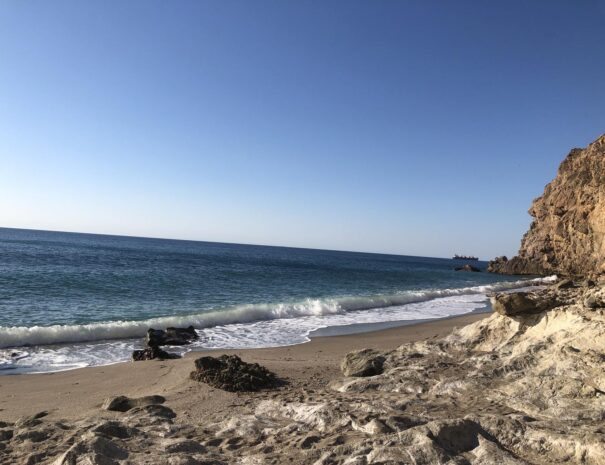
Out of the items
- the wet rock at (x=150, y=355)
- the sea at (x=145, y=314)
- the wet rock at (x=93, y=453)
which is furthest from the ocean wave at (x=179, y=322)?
the wet rock at (x=93, y=453)

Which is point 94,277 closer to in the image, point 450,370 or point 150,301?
point 150,301

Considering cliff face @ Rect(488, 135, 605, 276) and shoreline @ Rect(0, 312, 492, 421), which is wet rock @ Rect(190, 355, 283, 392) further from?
cliff face @ Rect(488, 135, 605, 276)

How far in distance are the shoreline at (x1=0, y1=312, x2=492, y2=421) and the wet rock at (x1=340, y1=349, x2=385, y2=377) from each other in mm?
322

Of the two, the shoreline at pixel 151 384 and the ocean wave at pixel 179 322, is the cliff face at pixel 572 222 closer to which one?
the ocean wave at pixel 179 322

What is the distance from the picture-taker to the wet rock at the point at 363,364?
7672 millimetres

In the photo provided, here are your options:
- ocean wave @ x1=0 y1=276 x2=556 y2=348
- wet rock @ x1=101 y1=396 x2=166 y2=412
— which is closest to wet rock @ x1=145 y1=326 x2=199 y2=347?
ocean wave @ x1=0 y1=276 x2=556 y2=348

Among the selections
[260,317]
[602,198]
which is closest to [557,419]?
[260,317]

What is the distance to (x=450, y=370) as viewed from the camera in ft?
22.5

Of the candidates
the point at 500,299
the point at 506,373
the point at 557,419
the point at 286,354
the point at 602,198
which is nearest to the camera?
the point at 557,419

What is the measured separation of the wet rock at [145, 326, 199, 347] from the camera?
493 inches

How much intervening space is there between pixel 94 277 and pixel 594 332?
103 feet

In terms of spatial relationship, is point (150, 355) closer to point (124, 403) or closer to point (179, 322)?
point (124, 403)

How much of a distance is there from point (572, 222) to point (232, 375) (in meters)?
50.2

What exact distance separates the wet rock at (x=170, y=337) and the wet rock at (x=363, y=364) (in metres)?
6.53
